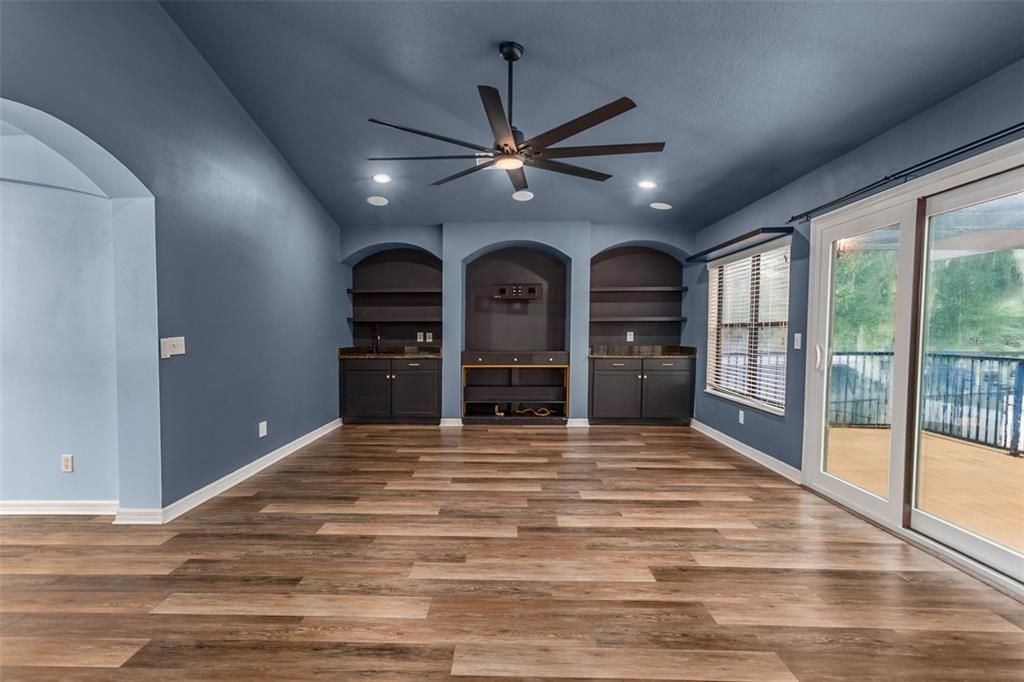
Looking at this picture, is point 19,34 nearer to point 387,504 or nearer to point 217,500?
point 217,500

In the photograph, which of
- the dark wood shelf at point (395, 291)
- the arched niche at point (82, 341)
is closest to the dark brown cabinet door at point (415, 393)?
the dark wood shelf at point (395, 291)

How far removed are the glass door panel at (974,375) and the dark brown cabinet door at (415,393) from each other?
4769mm

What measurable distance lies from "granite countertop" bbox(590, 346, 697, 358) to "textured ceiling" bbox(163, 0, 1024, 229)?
2.35 metres

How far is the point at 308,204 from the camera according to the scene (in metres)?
5.16

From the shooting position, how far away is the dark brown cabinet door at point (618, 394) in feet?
20.0

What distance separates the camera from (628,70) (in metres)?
3.12

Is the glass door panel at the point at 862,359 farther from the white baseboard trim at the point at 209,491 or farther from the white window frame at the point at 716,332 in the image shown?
the white baseboard trim at the point at 209,491

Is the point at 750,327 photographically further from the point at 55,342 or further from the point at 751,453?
the point at 55,342

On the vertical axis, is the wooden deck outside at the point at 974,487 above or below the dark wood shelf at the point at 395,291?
below

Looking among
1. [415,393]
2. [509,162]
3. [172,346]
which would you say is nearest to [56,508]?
[172,346]

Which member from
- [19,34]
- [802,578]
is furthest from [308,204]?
[802,578]

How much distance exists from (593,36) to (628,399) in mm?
4324

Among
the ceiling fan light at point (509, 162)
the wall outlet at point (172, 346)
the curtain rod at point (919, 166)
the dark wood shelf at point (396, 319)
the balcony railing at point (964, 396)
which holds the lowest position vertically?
the balcony railing at point (964, 396)

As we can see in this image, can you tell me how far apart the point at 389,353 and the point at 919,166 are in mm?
5576
